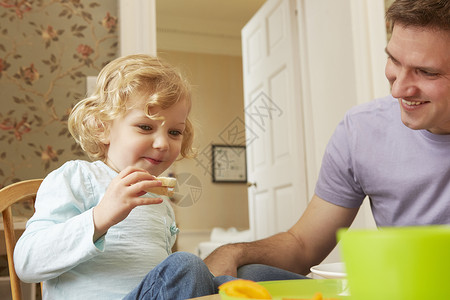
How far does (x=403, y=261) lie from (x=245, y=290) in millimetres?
210

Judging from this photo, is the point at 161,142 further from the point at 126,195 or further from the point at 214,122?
the point at 214,122

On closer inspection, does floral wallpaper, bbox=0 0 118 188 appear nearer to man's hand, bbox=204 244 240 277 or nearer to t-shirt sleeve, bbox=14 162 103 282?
man's hand, bbox=204 244 240 277

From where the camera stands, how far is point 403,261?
30 centimetres

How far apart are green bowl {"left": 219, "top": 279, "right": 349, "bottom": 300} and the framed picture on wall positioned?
5.85m

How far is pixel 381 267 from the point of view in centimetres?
32

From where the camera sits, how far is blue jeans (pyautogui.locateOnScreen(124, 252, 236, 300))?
73 centimetres

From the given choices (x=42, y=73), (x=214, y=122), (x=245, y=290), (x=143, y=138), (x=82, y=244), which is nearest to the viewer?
(x=245, y=290)

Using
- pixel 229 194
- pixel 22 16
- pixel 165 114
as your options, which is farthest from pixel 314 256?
pixel 229 194

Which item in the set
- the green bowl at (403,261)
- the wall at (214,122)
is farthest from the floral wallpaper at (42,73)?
the wall at (214,122)

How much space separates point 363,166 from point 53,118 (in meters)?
1.63

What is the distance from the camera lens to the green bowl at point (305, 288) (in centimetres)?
55

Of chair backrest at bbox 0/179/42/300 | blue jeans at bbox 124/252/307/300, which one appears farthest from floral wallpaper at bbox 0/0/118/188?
blue jeans at bbox 124/252/307/300

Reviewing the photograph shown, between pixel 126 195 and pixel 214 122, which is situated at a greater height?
pixel 214 122

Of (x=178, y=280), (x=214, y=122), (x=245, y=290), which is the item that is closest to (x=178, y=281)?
(x=178, y=280)
